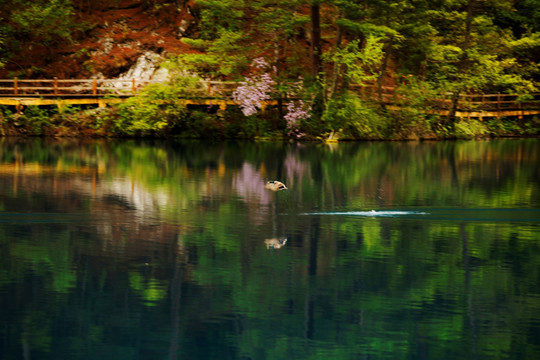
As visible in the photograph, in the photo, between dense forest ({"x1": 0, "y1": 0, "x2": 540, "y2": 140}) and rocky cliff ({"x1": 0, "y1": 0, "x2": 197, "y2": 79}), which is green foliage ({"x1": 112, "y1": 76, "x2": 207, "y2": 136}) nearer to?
dense forest ({"x1": 0, "y1": 0, "x2": 540, "y2": 140})

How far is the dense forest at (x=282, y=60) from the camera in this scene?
153 feet

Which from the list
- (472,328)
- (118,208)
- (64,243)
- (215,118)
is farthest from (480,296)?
(215,118)

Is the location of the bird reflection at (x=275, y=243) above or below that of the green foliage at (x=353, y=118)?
below

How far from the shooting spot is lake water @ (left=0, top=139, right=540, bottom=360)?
417 inches

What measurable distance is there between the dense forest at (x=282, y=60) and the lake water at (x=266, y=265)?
17.0 meters

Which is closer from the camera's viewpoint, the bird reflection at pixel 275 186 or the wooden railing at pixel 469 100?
the bird reflection at pixel 275 186

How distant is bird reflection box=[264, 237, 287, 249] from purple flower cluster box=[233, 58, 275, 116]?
1192 inches

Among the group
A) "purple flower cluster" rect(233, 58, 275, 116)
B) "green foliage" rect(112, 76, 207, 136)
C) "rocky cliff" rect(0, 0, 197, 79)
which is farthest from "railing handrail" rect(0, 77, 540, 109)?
"rocky cliff" rect(0, 0, 197, 79)

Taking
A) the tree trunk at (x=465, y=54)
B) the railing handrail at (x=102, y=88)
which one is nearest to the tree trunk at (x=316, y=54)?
the railing handrail at (x=102, y=88)

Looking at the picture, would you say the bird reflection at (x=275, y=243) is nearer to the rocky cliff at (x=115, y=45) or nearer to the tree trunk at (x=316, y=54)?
the tree trunk at (x=316, y=54)

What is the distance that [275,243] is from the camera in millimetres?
17094

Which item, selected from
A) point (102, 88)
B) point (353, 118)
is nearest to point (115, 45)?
point (102, 88)

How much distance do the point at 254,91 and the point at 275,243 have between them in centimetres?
3094

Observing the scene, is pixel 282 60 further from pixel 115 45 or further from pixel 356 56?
pixel 115 45
